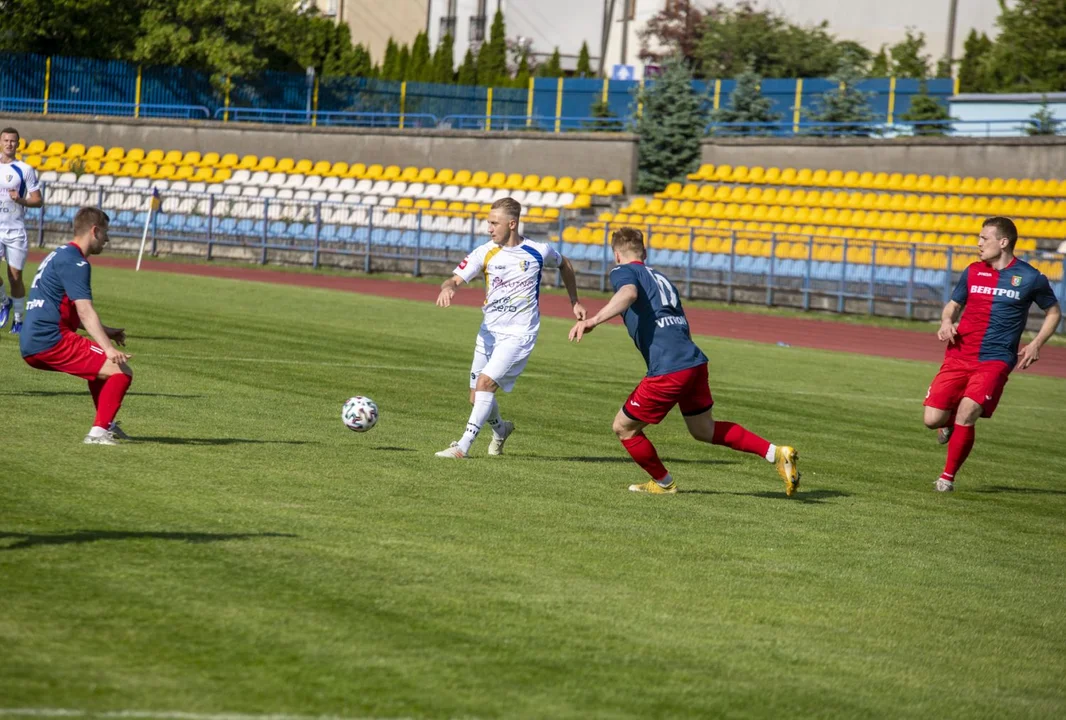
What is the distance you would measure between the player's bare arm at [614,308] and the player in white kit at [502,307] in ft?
4.06

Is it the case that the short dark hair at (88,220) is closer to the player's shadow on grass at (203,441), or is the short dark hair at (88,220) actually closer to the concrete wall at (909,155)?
the player's shadow on grass at (203,441)

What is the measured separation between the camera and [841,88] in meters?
41.9

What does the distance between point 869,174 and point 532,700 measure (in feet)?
108

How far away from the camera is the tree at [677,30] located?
213ft

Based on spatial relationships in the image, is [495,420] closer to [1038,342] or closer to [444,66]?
[1038,342]

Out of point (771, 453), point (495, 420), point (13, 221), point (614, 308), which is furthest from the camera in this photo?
point (13, 221)

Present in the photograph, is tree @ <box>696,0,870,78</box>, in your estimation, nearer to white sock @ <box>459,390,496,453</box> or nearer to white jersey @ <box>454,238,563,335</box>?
white jersey @ <box>454,238,563,335</box>

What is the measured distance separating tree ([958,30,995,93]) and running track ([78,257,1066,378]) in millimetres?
31435

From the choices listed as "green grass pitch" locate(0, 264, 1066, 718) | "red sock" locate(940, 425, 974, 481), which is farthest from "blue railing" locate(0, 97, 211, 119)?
"red sock" locate(940, 425, 974, 481)

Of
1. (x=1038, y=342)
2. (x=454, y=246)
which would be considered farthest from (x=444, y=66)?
(x=1038, y=342)

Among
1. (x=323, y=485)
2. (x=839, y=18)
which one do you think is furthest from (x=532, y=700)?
(x=839, y=18)

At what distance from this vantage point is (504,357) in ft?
33.1

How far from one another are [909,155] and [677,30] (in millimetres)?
30871

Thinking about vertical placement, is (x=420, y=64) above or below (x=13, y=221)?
above
